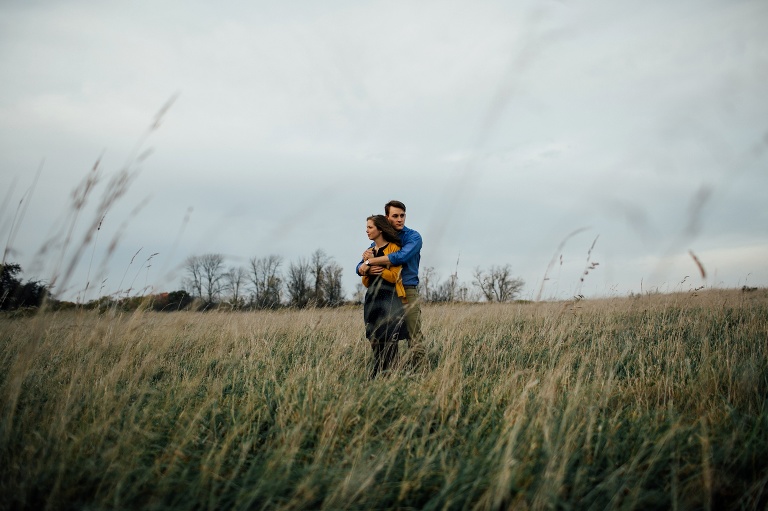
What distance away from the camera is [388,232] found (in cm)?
430

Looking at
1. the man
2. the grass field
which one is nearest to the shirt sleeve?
the man

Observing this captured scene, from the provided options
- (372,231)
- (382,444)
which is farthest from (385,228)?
(382,444)

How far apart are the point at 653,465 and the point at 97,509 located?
2.43 m

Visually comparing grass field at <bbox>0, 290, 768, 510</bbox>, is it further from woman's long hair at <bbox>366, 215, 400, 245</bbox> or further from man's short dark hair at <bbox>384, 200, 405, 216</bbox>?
man's short dark hair at <bbox>384, 200, 405, 216</bbox>

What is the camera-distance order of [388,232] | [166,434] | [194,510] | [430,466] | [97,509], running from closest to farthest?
[97,509], [194,510], [430,466], [166,434], [388,232]

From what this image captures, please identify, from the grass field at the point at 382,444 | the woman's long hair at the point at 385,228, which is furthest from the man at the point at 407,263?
the grass field at the point at 382,444

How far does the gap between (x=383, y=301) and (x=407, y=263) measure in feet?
1.94

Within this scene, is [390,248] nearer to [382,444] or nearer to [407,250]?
[407,250]

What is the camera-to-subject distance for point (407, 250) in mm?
4180

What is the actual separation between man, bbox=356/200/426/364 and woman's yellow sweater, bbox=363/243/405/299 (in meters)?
0.06

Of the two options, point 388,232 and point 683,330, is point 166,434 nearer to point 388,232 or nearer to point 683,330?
point 388,232

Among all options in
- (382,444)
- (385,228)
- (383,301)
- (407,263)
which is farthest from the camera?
(407,263)

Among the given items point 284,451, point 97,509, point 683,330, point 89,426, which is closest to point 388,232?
point 284,451

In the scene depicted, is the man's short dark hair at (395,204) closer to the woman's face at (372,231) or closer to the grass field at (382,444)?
the woman's face at (372,231)
